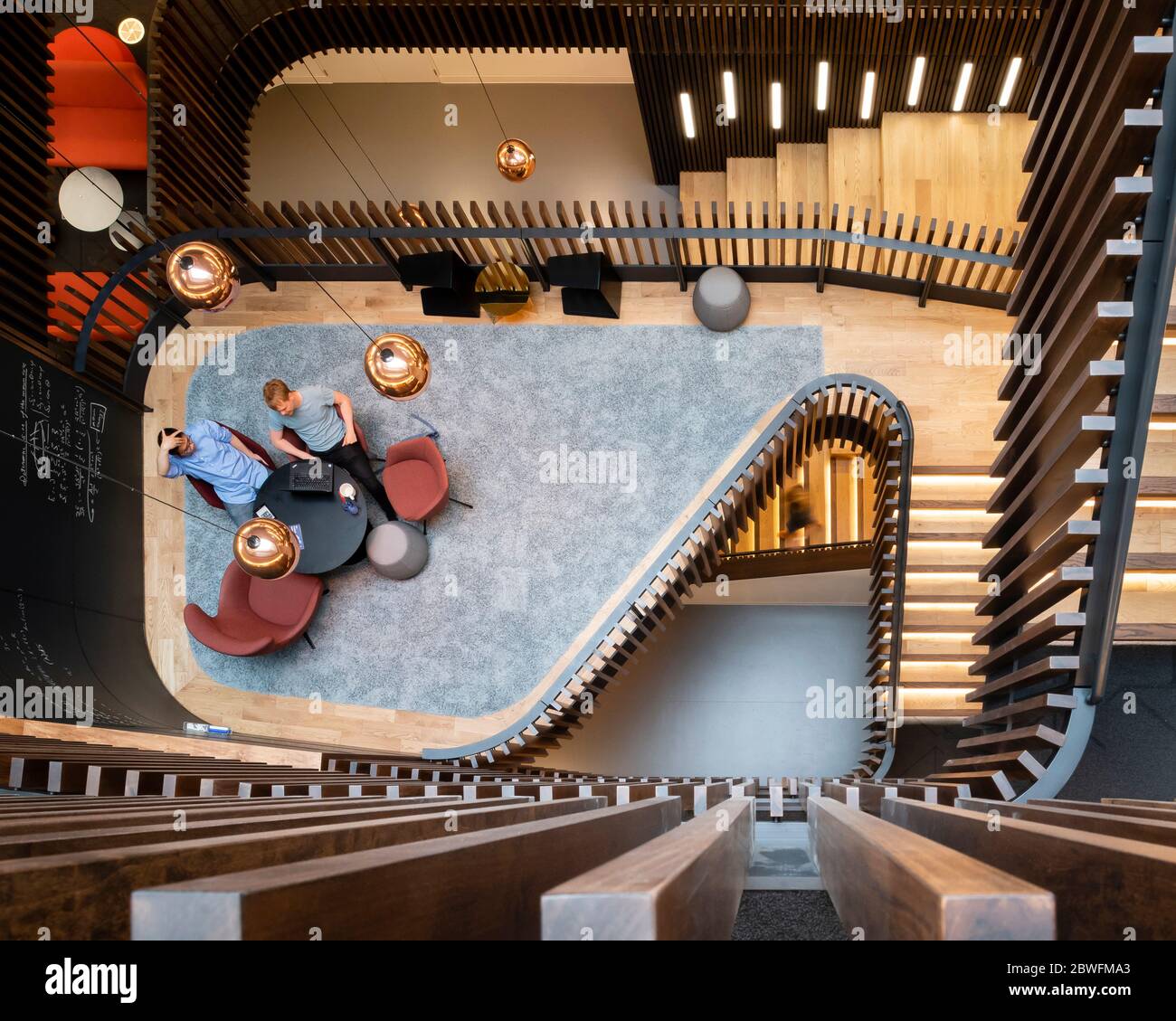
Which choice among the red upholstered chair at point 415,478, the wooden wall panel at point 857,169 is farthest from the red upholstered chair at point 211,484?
the wooden wall panel at point 857,169

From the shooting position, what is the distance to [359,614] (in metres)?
7.88

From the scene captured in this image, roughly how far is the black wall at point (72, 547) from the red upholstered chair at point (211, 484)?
2.12ft

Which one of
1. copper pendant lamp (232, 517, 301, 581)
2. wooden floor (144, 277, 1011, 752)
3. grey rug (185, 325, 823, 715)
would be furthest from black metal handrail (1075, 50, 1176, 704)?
grey rug (185, 325, 823, 715)

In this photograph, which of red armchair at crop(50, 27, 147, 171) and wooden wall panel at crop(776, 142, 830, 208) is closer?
red armchair at crop(50, 27, 147, 171)

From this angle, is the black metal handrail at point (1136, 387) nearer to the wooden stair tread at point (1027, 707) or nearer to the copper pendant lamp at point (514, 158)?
the wooden stair tread at point (1027, 707)

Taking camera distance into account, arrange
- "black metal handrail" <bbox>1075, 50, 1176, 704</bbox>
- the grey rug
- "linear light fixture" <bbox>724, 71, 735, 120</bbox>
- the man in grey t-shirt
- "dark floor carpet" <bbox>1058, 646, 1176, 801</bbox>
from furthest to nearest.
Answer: "linear light fixture" <bbox>724, 71, 735, 120</bbox>
the grey rug
the man in grey t-shirt
"dark floor carpet" <bbox>1058, 646, 1176, 801</bbox>
"black metal handrail" <bbox>1075, 50, 1176, 704</bbox>

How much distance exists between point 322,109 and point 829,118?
262 inches

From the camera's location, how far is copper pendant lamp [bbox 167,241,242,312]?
5.27 meters

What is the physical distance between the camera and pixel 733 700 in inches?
411

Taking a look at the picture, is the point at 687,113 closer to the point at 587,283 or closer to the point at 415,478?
the point at 587,283

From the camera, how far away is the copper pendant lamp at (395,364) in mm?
5512

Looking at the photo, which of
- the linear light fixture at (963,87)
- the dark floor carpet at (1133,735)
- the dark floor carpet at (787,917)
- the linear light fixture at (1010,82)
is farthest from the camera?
the linear light fixture at (963,87)

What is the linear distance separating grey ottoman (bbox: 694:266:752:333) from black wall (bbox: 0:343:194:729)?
4.62 m

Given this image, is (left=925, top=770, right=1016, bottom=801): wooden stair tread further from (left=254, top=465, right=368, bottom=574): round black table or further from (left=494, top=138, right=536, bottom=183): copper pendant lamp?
(left=494, top=138, right=536, bottom=183): copper pendant lamp
